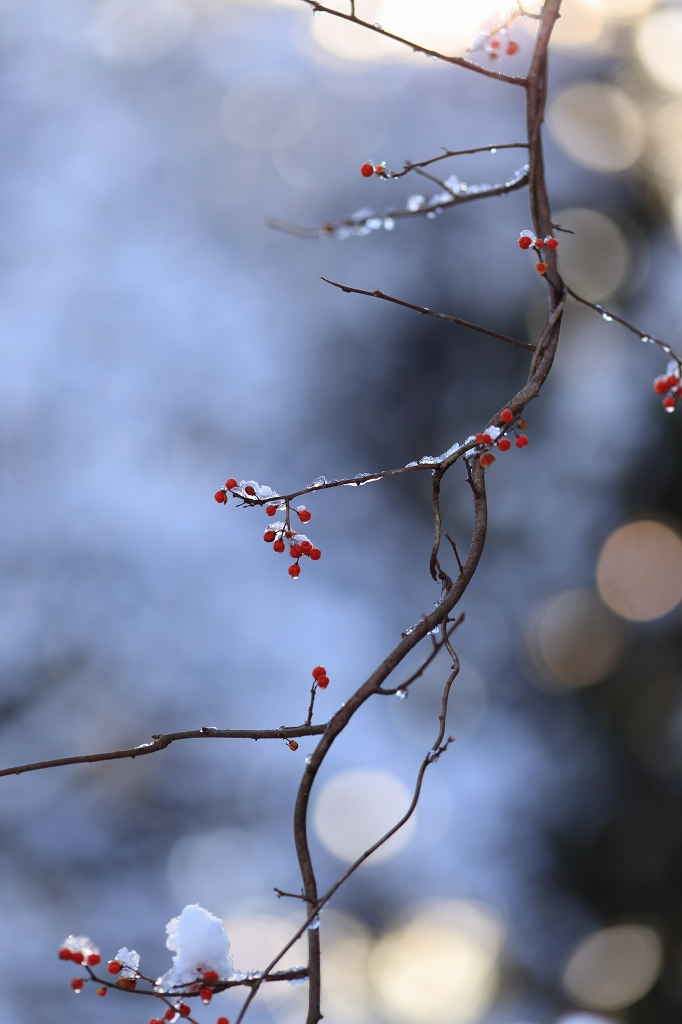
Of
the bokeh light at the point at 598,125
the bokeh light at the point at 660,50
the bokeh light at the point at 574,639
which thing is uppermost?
the bokeh light at the point at 660,50

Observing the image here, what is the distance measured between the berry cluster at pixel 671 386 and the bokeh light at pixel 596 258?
5.41 meters

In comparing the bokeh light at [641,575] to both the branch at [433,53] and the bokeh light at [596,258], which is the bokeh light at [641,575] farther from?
the branch at [433,53]

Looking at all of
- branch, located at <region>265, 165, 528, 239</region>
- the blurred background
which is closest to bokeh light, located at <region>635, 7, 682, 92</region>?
the blurred background

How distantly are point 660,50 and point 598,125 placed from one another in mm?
905

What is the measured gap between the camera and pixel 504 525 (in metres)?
6.01

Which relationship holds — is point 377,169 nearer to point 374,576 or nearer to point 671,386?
point 671,386

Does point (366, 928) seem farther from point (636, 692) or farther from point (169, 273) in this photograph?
point (169, 273)

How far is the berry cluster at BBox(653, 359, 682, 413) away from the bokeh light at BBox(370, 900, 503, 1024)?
504 cm

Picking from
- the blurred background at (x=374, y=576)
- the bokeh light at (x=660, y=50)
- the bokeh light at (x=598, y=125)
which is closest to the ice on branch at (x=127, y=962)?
the blurred background at (x=374, y=576)

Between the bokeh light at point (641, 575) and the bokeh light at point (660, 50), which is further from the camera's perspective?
the bokeh light at point (660, 50)

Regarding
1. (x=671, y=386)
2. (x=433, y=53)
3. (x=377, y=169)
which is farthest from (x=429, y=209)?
(x=671, y=386)

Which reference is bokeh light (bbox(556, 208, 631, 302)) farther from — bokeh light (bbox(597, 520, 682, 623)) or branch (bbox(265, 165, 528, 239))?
branch (bbox(265, 165, 528, 239))

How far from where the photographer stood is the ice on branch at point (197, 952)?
3.05 ft

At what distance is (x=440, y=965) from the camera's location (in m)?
5.13
